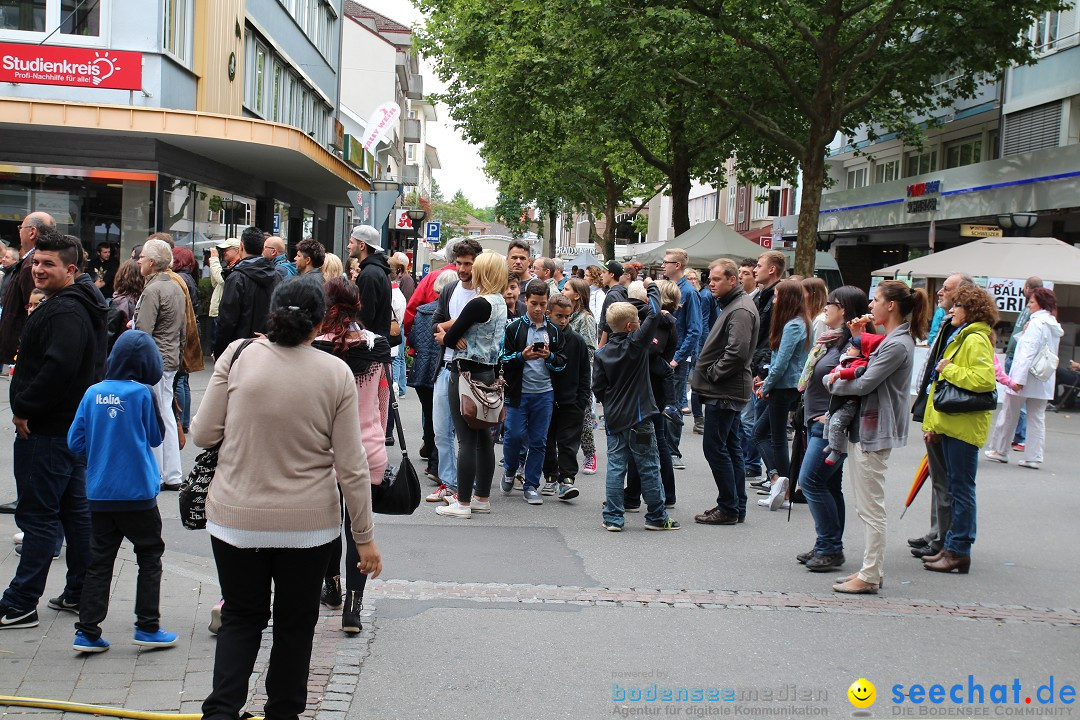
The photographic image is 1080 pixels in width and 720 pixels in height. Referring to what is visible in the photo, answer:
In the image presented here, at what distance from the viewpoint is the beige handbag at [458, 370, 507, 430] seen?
25.5 ft

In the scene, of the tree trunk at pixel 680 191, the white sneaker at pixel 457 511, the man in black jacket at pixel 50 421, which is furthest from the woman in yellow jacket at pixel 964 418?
the tree trunk at pixel 680 191

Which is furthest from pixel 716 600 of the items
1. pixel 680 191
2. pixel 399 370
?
pixel 680 191

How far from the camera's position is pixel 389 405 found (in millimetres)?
6957

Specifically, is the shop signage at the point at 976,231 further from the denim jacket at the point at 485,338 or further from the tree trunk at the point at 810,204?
the denim jacket at the point at 485,338

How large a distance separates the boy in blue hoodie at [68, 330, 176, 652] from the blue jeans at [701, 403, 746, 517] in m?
4.27

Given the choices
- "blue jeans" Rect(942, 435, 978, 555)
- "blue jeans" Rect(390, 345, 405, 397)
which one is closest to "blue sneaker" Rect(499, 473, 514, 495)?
"blue jeans" Rect(942, 435, 978, 555)

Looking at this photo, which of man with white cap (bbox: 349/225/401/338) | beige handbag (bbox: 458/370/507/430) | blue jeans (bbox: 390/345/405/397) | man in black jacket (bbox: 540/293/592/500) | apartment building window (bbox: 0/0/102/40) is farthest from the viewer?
apartment building window (bbox: 0/0/102/40)

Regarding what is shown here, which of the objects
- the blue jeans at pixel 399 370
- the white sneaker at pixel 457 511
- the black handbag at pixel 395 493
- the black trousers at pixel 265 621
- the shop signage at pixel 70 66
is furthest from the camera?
the shop signage at pixel 70 66

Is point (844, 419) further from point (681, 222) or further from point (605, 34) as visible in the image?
point (681, 222)

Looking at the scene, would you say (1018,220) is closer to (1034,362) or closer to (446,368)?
(1034,362)

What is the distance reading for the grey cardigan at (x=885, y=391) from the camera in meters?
6.42

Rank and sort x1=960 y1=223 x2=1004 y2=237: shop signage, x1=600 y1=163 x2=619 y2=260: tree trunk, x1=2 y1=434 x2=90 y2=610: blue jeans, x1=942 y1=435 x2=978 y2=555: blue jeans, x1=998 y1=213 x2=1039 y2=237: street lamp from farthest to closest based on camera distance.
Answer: x1=600 y1=163 x2=619 y2=260: tree trunk < x1=960 y1=223 x2=1004 y2=237: shop signage < x1=998 y1=213 x2=1039 y2=237: street lamp < x1=942 y1=435 x2=978 y2=555: blue jeans < x1=2 y1=434 x2=90 y2=610: blue jeans

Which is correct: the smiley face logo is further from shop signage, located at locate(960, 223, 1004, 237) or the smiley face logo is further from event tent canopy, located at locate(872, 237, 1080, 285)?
shop signage, located at locate(960, 223, 1004, 237)

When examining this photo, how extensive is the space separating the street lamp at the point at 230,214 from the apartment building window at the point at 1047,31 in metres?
18.6
